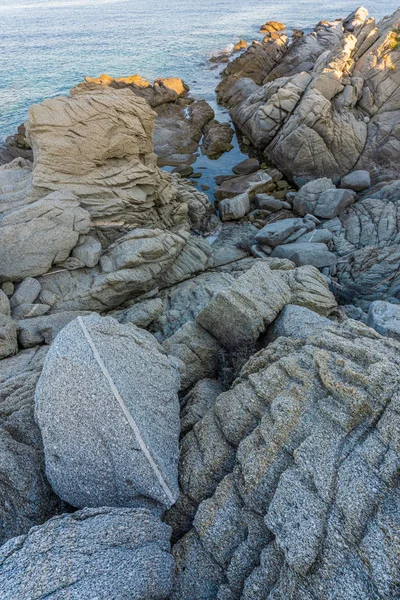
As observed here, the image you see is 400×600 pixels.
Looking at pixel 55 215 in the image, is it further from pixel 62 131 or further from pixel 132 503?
pixel 132 503

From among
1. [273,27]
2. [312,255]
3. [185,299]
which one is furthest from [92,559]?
[273,27]

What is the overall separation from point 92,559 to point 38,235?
9.79m

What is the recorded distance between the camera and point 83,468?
16.2 ft

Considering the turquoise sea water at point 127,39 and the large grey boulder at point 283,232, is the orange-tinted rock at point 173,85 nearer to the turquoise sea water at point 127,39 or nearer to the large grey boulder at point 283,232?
the turquoise sea water at point 127,39

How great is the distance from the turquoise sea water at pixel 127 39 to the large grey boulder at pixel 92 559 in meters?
33.8

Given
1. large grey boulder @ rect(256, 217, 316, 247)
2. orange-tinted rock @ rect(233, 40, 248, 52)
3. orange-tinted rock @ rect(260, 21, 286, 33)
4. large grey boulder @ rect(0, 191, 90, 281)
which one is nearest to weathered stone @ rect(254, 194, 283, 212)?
large grey boulder @ rect(256, 217, 316, 247)

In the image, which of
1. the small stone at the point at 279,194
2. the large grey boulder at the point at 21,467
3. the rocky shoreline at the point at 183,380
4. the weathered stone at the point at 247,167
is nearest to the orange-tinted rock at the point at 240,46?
the weathered stone at the point at 247,167

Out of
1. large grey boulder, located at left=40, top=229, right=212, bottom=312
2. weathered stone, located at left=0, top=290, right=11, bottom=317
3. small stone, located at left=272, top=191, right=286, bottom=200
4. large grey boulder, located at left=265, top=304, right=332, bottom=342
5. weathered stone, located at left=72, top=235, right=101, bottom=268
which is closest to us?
large grey boulder, located at left=265, top=304, right=332, bottom=342

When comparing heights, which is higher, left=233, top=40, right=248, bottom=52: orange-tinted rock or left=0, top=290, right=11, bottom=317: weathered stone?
left=233, top=40, right=248, bottom=52: orange-tinted rock

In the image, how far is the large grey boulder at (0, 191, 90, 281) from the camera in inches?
435

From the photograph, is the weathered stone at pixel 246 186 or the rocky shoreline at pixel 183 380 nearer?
the rocky shoreline at pixel 183 380

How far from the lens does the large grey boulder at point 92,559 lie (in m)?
3.46

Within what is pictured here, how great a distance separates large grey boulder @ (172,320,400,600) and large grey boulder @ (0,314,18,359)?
230 inches

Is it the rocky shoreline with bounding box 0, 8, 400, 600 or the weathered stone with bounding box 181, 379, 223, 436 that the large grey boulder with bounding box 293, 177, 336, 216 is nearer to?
the rocky shoreline with bounding box 0, 8, 400, 600
